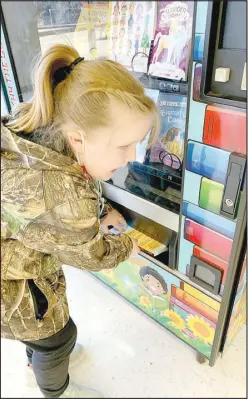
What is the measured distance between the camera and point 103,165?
2.64ft

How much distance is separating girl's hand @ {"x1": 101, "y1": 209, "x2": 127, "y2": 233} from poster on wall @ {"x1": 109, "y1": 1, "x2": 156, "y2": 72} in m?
0.48

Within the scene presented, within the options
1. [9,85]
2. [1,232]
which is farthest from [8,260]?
[9,85]

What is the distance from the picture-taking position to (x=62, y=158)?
72cm

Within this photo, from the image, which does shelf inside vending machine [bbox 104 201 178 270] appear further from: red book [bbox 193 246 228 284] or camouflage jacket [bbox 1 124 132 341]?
camouflage jacket [bbox 1 124 132 341]

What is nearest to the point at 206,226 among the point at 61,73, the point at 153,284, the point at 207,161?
the point at 207,161

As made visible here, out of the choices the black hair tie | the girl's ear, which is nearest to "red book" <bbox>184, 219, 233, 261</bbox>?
the girl's ear

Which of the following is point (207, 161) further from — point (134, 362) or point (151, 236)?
point (134, 362)

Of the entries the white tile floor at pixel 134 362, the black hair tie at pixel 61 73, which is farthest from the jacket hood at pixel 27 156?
the white tile floor at pixel 134 362

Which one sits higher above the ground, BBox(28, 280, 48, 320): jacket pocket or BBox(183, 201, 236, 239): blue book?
BBox(183, 201, 236, 239): blue book

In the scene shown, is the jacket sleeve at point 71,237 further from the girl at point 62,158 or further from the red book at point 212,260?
the red book at point 212,260

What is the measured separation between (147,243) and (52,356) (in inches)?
18.0

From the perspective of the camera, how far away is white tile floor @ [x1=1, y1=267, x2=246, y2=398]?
3.90 feet

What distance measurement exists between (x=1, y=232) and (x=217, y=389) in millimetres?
920

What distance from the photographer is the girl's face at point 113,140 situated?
72 cm
